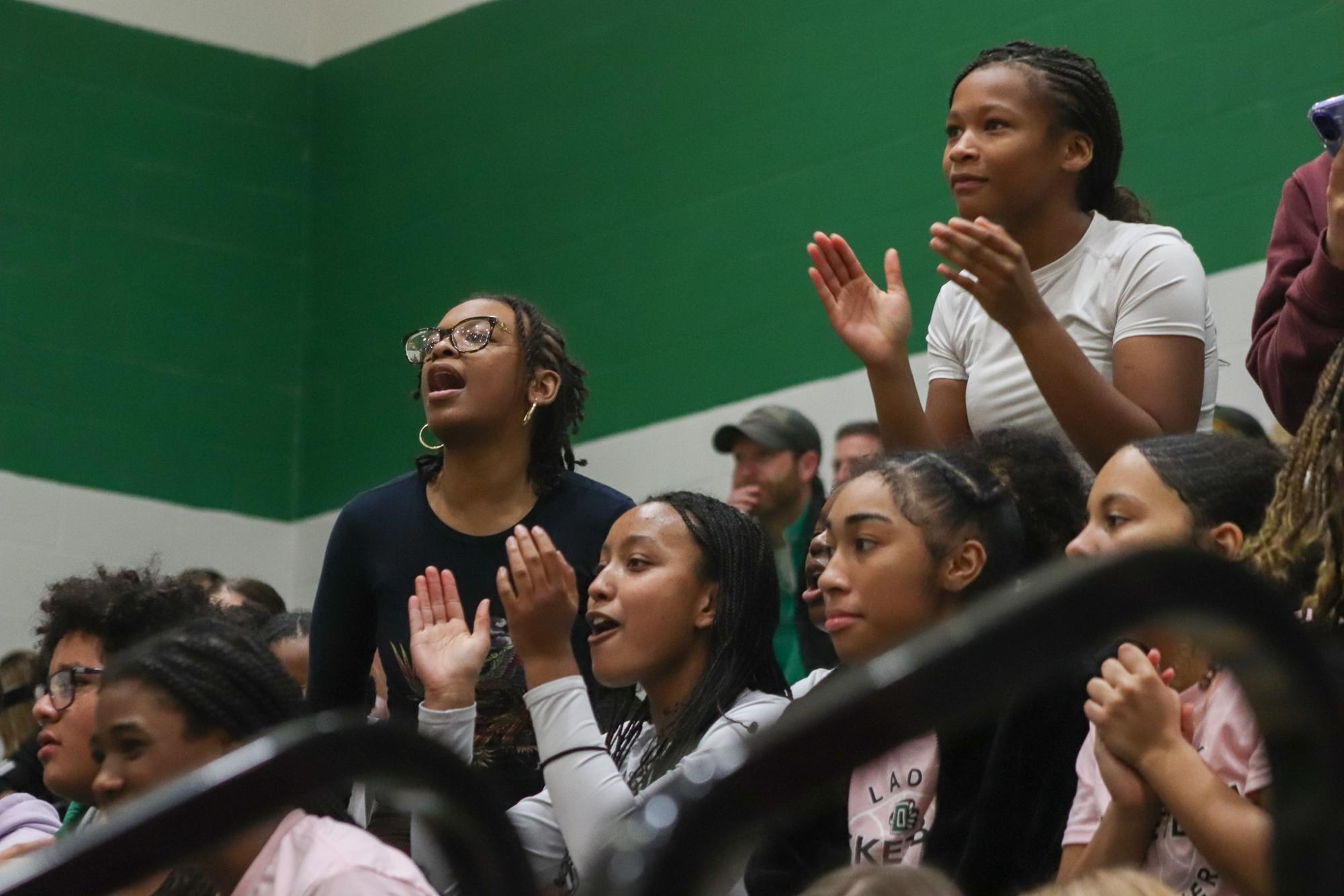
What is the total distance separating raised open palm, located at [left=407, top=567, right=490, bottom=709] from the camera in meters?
3.19

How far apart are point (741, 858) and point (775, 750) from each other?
0.38ft

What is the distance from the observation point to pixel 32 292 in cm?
716

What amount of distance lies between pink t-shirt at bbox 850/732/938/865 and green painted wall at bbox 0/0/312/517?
16.5 ft

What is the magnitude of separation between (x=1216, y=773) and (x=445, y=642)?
141 cm

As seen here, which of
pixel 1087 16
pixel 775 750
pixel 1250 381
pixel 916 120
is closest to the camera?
pixel 775 750

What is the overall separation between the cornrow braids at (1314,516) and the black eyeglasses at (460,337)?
1.77 m

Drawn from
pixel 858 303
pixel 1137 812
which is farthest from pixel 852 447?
pixel 1137 812

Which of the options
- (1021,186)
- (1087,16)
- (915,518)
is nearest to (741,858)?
(915,518)

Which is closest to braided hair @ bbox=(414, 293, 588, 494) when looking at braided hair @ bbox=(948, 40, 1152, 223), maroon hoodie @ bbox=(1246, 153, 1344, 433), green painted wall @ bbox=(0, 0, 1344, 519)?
braided hair @ bbox=(948, 40, 1152, 223)

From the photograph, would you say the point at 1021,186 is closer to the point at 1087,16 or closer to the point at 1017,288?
the point at 1017,288

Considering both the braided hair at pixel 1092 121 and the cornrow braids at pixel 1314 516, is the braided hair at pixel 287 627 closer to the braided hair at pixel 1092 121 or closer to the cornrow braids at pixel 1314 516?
the braided hair at pixel 1092 121

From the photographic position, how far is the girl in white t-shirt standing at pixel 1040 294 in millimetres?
2977

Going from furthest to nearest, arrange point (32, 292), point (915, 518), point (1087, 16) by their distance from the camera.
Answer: point (32, 292) → point (1087, 16) → point (915, 518)

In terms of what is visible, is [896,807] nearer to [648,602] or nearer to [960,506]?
[960,506]
